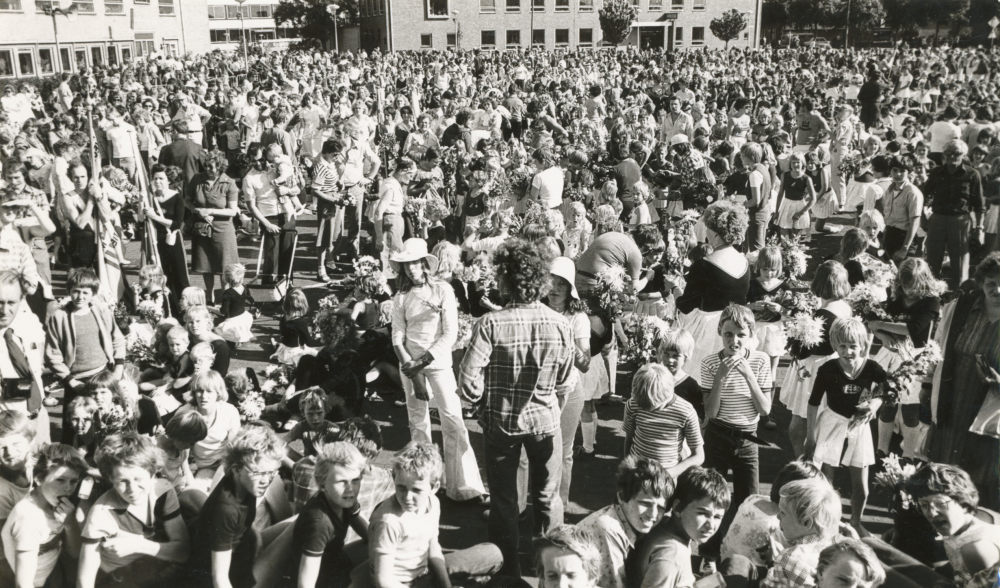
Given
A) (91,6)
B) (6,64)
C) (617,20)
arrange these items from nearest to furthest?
(6,64), (91,6), (617,20)

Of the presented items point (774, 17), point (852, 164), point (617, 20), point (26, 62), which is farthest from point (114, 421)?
point (774, 17)

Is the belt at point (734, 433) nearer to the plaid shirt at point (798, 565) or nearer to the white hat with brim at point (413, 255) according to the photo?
the plaid shirt at point (798, 565)

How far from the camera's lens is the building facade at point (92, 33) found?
34000 mm

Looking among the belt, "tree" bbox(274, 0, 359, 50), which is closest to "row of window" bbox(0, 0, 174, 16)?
the belt

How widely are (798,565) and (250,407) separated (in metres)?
3.72

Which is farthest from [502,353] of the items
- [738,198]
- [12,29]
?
[12,29]

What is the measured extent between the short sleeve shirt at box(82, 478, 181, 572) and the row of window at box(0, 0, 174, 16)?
2214 cm

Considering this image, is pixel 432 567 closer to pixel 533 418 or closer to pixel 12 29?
pixel 533 418

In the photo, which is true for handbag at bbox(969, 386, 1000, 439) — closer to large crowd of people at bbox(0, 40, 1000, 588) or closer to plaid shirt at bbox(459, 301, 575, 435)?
large crowd of people at bbox(0, 40, 1000, 588)

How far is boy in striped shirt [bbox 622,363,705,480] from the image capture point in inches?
181

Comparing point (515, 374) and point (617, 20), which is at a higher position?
point (617, 20)

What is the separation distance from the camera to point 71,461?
4.36 metres

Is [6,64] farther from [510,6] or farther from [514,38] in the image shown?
[514,38]

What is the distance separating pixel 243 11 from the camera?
316ft
